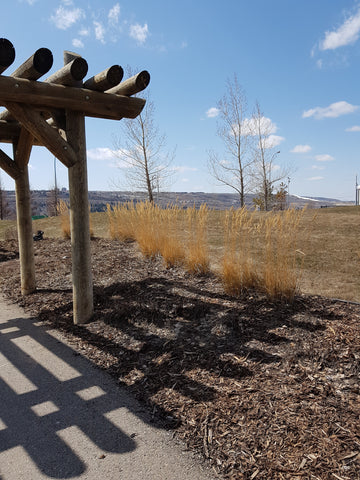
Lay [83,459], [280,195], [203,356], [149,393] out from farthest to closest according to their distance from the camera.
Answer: [280,195] < [203,356] < [149,393] < [83,459]

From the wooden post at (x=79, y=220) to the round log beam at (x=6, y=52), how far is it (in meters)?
0.64

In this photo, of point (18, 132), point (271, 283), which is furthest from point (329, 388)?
point (18, 132)

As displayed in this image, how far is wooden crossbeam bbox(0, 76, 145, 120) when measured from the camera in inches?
106

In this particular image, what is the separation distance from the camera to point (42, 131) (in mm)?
2896

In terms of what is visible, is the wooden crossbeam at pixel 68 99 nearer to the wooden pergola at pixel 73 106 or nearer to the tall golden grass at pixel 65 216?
the wooden pergola at pixel 73 106

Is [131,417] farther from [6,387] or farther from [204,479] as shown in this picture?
[6,387]

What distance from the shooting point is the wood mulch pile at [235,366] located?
5.37ft

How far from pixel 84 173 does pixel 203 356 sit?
192cm

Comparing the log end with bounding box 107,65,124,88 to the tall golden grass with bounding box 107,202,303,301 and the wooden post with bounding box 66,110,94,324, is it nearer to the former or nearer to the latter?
the wooden post with bounding box 66,110,94,324

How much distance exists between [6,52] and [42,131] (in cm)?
62

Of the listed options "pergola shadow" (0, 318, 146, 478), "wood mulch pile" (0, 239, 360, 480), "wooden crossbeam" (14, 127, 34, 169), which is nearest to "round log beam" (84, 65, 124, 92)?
"wooden crossbeam" (14, 127, 34, 169)

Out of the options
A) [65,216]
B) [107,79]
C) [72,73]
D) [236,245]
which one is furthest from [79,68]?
[65,216]

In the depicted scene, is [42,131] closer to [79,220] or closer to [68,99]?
[68,99]

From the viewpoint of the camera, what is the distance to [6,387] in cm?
234
